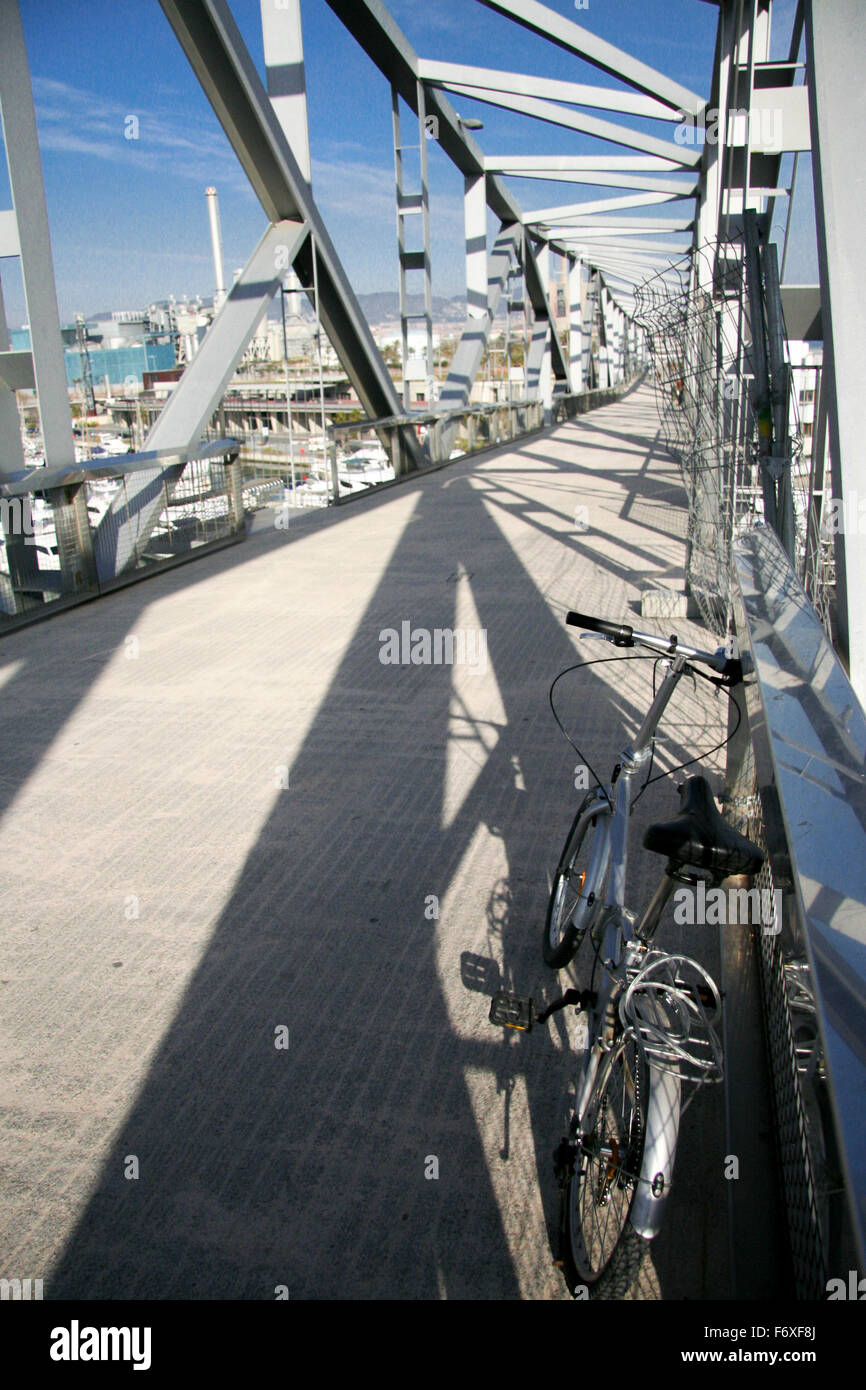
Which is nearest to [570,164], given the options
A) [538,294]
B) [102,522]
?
[538,294]

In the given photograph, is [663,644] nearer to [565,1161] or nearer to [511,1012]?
[511,1012]

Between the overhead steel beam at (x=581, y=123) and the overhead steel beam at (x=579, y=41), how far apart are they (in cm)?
347

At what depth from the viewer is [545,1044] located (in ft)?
8.46

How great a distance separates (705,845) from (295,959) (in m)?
1.68

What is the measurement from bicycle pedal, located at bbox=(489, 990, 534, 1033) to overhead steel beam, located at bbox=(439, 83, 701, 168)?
15.8 metres

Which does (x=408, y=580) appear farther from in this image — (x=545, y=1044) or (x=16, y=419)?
(x=545, y=1044)

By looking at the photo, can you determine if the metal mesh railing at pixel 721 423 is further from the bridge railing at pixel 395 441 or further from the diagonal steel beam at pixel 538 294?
the diagonal steel beam at pixel 538 294

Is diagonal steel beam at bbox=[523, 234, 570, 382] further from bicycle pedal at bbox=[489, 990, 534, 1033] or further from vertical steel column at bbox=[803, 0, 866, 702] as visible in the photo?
bicycle pedal at bbox=[489, 990, 534, 1033]

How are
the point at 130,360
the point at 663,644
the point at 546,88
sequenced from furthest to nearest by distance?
the point at 130,360 → the point at 546,88 → the point at 663,644

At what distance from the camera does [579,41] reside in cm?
1114

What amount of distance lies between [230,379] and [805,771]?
892 cm

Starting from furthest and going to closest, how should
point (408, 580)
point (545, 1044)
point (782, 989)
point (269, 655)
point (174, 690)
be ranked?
point (408, 580)
point (269, 655)
point (174, 690)
point (545, 1044)
point (782, 989)

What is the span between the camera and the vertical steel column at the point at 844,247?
328 cm
